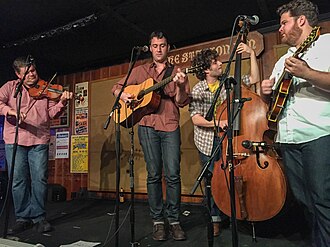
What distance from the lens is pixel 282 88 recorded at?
149cm

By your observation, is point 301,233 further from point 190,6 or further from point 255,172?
point 190,6

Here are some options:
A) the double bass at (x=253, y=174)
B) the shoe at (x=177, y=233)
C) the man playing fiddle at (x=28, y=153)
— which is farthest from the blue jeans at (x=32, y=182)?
the double bass at (x=253, y=174)

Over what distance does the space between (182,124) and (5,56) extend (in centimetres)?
267

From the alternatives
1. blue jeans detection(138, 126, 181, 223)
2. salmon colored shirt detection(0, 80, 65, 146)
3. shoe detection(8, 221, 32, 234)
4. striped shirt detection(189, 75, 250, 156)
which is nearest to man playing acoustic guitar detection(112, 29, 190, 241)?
blue jeans detection(138, 126, 181, 223)

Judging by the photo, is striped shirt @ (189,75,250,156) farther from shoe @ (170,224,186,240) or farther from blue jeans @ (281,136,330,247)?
blue jeans @ (281,136,330,247)

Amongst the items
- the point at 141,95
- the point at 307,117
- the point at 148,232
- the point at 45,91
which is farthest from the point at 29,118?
the point at 307,117

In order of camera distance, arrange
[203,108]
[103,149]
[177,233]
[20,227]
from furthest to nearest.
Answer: [103,149], [20,227], [203,108], [177,233]

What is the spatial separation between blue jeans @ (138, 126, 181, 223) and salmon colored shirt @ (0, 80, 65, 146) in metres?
0.93

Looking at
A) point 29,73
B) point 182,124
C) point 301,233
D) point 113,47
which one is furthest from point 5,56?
point 301,233

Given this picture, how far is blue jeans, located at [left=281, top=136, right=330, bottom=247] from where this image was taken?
1.32 metres

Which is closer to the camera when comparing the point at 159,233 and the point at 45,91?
the point at 159,233

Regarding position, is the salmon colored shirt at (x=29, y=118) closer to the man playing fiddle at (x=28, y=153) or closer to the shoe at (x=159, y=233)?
the man playing fiddle at (x=28, y=153)

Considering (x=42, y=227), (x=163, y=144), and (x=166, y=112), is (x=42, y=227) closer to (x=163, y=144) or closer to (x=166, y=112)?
(x=163, y=144)

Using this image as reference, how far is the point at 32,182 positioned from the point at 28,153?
0.84 ft
